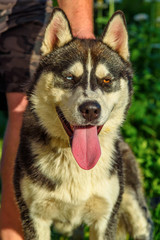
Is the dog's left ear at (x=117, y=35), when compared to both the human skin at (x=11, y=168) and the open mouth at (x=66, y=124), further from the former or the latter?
the open mouth at (x=66, y=124)

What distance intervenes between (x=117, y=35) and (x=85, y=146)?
0.96 metres

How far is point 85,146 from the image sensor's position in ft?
9.36

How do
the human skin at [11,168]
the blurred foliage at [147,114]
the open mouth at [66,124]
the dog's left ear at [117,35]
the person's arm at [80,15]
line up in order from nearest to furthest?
the open mouth at [66,124]
the dog's left ear at [117,35]
the person's arm at [80,15]
the human skin at [11,168]
the blurred foliage at [147,114]

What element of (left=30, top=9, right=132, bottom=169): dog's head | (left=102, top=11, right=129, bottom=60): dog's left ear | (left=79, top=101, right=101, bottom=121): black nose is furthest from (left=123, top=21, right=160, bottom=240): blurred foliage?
(left=79, top=101, right=101, bottom=121): black nose

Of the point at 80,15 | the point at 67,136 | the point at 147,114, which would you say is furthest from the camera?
the point at 147,114

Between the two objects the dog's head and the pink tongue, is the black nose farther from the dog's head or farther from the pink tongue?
the pink tongue

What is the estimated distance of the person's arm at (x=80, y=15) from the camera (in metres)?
3.18

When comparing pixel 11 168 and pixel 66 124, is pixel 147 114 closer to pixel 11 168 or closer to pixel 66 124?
pixel 11 168

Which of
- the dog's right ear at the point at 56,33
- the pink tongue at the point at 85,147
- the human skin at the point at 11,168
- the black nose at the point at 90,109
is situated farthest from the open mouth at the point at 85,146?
the human skin at the point at 11,168

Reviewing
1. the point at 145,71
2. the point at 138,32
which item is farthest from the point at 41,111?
the point at 138,32

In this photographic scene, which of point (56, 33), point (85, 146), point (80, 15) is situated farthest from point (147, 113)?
point (85, 146)

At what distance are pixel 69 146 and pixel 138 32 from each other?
3637mm

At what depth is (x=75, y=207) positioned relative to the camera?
9.95 feet

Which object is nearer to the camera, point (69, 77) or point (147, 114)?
point (69, 77)
